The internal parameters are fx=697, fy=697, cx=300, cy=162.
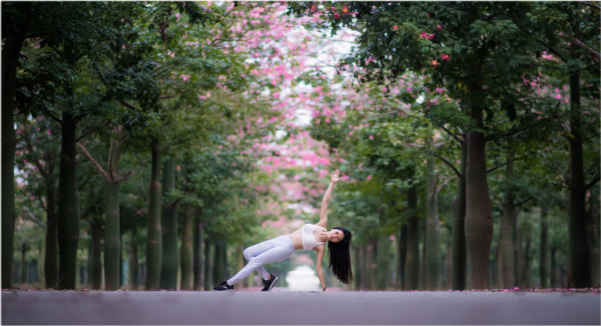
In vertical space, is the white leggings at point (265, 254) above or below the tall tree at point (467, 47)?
below

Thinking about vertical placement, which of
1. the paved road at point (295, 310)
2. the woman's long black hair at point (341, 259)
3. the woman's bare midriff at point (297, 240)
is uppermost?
the woman's bare midriff at point (297, 240)

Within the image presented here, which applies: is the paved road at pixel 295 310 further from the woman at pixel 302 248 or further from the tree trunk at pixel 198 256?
the tree trunk at pixel 198 256

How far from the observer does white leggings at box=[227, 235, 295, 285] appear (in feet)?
30.5

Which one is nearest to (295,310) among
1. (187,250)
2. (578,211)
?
(578,211)

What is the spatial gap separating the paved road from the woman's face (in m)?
1.89

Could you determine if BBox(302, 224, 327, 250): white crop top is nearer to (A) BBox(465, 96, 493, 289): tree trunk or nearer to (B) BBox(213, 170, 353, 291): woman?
(B) BBox(213, 170, 353, 291): woman

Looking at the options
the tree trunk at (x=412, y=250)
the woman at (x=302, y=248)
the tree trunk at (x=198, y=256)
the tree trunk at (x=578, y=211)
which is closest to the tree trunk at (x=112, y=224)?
the tree trunk at (x=412, y=250)

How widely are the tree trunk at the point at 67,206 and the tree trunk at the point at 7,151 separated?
190 inches

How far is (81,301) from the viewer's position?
7.20m

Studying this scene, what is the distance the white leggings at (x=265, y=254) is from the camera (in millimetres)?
9281

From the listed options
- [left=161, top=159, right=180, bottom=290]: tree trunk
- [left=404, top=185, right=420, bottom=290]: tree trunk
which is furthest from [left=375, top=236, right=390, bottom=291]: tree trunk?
[left=161, top=159, right=180, bottom=290]: tree trunk

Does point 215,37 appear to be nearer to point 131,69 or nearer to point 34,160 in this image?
point 131,69

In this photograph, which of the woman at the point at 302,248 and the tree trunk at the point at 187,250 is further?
the tree trunk at the point at 187,250

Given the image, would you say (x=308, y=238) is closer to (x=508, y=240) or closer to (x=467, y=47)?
(x=467, y=47)
